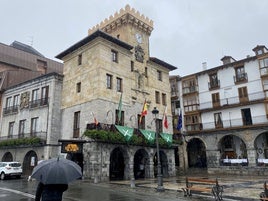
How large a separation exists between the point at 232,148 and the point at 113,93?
768 inches

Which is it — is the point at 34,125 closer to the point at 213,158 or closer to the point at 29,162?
the point at 29,162

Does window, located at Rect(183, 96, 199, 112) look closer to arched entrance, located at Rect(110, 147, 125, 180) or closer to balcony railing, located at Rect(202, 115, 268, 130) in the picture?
balcony railing, located at Rect(202, 115, 268, 130)

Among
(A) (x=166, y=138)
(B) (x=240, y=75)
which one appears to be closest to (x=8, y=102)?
(A) (x=166, y=138)

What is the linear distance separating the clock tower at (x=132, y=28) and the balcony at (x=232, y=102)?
12078mm

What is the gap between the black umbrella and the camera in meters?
4.54

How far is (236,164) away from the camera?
31.1 meters

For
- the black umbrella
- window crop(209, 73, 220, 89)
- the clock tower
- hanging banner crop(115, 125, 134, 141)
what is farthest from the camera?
window crop(209, 73, 220, 89)

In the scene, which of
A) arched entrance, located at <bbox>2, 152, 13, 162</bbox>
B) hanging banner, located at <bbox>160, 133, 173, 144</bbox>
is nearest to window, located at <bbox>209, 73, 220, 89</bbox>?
hanging banner, located at <bbox>160, 133, 173, 144</bbox>

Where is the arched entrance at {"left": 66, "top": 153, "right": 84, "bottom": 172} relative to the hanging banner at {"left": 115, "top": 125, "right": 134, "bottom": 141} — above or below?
below

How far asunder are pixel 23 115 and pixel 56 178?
93.4 feet

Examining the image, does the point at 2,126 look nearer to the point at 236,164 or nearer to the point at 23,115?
the point at 23,115

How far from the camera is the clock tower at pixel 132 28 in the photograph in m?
29.0

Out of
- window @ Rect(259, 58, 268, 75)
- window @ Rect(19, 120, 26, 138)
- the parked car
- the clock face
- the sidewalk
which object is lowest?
the sidewalk

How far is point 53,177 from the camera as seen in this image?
4547 millimetres
